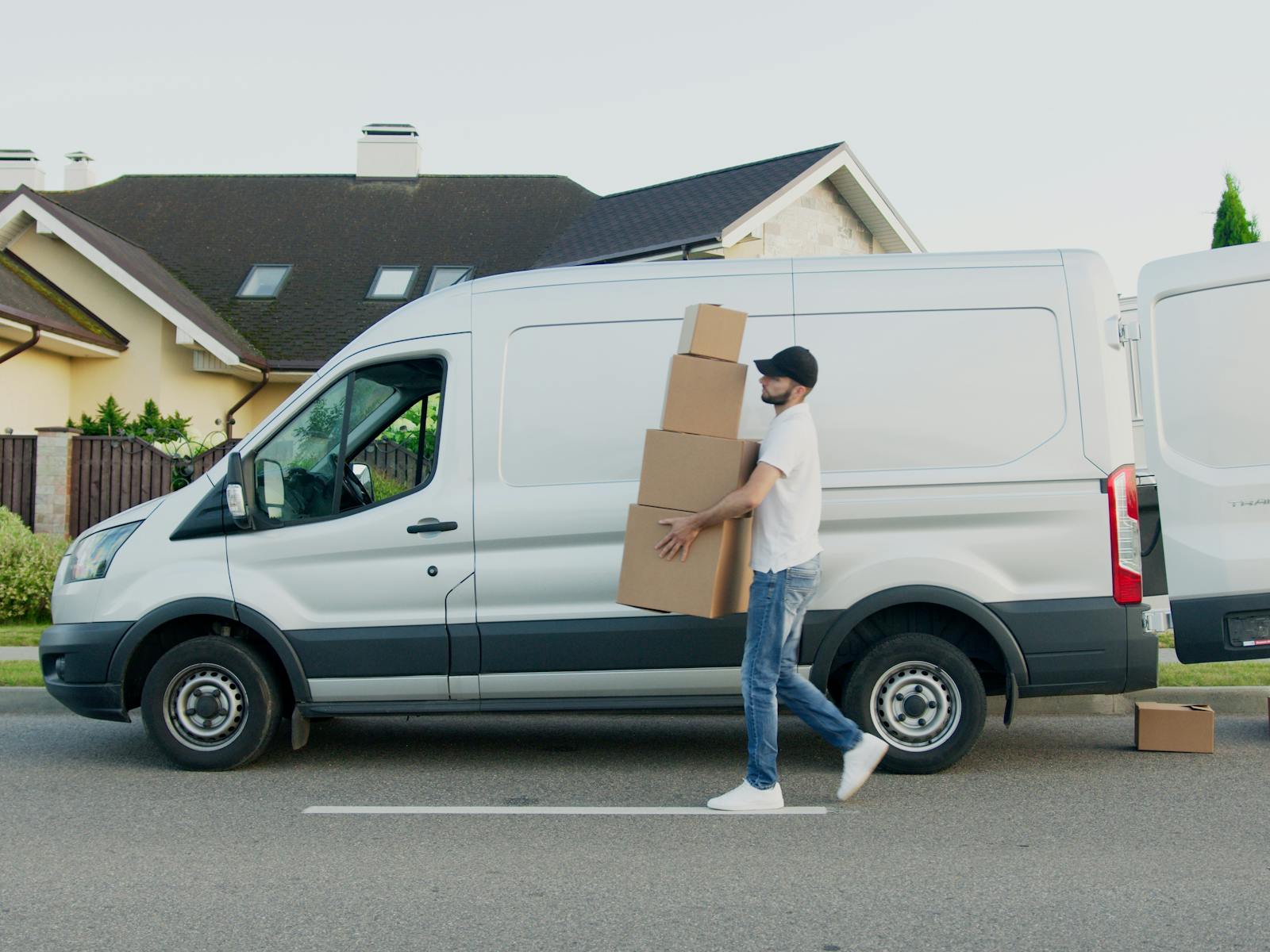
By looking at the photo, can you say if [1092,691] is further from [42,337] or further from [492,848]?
[42,337]

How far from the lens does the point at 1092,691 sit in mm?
6234

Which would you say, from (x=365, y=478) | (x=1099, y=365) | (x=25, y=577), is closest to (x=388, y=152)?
(x=25, y=577)

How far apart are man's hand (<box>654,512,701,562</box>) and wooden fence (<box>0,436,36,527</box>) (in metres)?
11.4

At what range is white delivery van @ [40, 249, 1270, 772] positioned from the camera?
624cm

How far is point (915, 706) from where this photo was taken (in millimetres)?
6312

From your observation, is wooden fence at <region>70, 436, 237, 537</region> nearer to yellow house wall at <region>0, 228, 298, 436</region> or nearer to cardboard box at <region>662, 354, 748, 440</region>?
yellow house wall at <region>0, 228, 298, 436</region>

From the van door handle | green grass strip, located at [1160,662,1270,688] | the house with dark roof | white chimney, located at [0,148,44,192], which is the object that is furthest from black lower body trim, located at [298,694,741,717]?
white chimney, located at [0,148,44,192]

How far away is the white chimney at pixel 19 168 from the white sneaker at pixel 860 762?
89.8 feet

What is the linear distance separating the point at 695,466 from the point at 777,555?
55 cm

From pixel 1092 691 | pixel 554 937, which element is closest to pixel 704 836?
pixel 554 937

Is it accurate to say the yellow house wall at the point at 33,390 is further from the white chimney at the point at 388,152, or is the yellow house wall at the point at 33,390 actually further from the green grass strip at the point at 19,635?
the white chimney at the point at 388,152

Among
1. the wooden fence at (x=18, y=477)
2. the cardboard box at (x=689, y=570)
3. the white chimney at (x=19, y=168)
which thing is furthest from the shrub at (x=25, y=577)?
the white chimney at (x=19, y=168)

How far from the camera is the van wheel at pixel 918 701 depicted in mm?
6254

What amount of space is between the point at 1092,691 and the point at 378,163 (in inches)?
918
